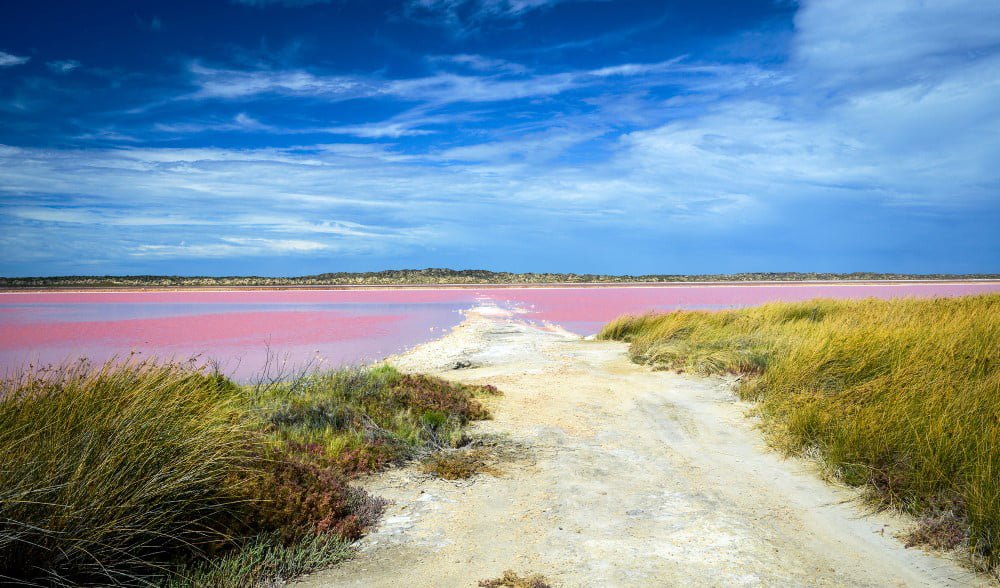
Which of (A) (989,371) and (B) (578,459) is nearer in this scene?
(B) (578,459)

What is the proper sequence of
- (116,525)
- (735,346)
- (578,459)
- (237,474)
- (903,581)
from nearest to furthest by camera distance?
(116,525)
(903,581)
(237,474)
(578,459)
(735,346)

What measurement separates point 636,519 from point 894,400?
147 inches

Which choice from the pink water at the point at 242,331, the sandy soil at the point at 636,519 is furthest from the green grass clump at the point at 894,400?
the pink water at the point at 242,331

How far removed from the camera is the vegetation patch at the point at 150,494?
354 cm

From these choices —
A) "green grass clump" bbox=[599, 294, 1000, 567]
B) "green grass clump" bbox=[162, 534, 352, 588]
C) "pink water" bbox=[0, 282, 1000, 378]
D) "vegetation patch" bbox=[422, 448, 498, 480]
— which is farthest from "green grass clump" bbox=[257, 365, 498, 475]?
"green grass clump" bbox=[599, 294, 1000, 567]

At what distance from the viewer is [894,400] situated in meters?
6.74

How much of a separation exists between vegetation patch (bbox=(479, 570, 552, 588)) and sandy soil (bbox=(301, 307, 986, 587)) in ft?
0.31

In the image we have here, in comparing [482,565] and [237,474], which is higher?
[237,474]

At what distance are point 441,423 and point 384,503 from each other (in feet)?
8.46

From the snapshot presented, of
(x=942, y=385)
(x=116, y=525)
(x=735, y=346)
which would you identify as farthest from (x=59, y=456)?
(x=735, y=346)

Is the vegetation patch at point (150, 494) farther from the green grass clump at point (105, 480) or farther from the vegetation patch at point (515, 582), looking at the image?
the vegetation patch at point (515, 582)

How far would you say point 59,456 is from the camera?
386 centimetres

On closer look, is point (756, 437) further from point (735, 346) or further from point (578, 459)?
point (735, 346)

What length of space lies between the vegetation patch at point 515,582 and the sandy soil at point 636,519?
10cm
